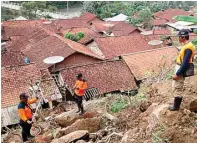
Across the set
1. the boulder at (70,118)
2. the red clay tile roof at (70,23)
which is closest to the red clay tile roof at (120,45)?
the red clay tile roof at (70,23)

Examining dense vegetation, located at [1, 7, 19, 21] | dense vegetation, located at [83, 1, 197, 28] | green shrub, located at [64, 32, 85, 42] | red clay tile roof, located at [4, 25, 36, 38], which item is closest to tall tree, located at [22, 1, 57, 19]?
dense vegetation, located at [1, 7, 19, 21]

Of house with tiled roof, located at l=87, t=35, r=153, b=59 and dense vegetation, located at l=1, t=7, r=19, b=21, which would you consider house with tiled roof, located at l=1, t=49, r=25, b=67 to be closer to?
house with tiled roof, located at l=87, t=35, r=153, b=59

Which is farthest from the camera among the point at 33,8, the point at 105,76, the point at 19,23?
the point at 33,8

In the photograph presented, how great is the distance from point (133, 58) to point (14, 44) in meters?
10.3

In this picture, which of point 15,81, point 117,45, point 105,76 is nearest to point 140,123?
point 15,81

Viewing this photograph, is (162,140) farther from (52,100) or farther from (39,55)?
(39,55)

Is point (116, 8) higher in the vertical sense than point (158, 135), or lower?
higher

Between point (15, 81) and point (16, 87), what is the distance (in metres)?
0.41

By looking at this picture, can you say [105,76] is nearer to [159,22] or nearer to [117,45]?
[117,45]

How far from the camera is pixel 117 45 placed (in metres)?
24.1

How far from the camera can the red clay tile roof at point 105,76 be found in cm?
1595

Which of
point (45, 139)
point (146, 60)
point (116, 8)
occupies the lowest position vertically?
point (45, 139)

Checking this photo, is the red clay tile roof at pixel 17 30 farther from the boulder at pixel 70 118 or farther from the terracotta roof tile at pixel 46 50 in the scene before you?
the boulder at pixel 70 118

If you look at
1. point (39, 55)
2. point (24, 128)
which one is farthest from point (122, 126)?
point (39, 55)
